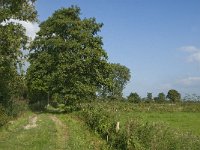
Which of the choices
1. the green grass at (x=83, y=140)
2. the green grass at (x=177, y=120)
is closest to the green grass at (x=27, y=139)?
the green grass at (x=83, y=140)

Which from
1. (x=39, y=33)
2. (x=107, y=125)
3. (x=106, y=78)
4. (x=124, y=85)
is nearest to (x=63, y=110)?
(x=106, y=78)

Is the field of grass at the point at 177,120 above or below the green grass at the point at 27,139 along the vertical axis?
above

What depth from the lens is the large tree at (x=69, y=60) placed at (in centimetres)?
5397

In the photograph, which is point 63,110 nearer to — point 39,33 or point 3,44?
point 39,33

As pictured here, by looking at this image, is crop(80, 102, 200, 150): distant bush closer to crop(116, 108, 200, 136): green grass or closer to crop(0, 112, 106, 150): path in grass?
crop(0, 112, 106, 150): path in grass

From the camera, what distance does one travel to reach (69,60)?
53.9 meters

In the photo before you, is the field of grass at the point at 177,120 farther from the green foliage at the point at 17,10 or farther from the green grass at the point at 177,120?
the green foliage at the point at 17,10

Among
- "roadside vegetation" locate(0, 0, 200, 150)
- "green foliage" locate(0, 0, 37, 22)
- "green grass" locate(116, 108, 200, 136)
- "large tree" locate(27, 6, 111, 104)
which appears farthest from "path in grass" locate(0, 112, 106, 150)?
"large tree" locate(27, 6, 111, 104)

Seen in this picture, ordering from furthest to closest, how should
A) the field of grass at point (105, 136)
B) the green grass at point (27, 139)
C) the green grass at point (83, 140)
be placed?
the green grass at point (83, 140) < the green grass at point (27, 139) < the field of grass at point (105, 136)

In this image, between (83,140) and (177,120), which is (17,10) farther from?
(177,120)

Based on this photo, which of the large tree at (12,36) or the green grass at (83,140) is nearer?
the green grass at (83,140)

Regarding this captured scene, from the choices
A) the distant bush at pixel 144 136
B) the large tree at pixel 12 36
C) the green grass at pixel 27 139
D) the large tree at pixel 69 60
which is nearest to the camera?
the distant bush at pixel 144 136

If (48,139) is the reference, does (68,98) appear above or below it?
above

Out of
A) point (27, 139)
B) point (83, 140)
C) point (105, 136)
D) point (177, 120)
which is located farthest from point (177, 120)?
point (27, 139)
